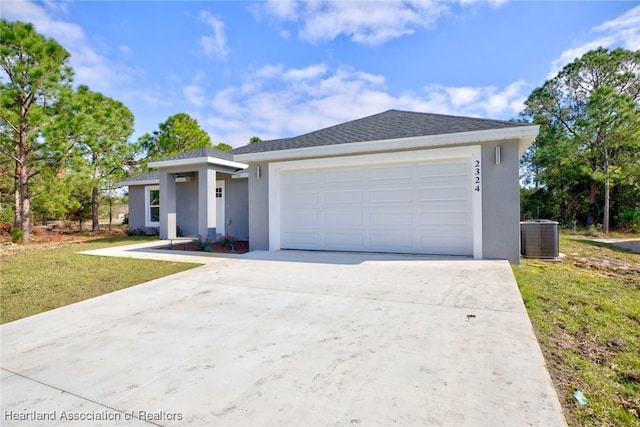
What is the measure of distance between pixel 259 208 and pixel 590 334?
7.94 meters

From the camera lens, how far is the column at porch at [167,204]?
13.3 meters

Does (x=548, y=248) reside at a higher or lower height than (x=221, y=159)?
lower

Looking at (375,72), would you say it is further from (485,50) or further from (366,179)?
(366,179)

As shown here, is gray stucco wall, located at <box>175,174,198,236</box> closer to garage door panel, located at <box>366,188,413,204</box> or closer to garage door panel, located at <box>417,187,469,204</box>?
garage door panel, located at <box>366,188,413,204</box>

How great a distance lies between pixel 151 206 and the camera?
17156 mm

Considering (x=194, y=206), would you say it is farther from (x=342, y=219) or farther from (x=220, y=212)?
(x=342, y=219)

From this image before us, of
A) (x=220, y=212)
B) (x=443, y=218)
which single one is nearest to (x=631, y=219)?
(x=443, y=218)

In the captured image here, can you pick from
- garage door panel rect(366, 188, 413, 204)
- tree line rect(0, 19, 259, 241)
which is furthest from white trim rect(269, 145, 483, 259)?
tree line rect(0, 19, 259, 241)

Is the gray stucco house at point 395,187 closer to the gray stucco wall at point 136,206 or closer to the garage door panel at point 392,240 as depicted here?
the garage door panel at point 392,240

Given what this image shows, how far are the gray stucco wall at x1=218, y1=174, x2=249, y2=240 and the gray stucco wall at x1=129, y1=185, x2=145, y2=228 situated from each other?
6.52m

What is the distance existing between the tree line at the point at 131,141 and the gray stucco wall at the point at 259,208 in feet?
30.7

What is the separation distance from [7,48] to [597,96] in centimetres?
2693

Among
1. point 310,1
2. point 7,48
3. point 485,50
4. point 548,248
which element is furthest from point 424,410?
point 7,48

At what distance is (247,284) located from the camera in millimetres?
5641
